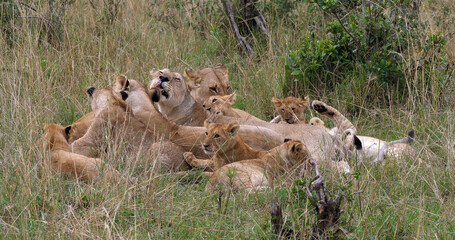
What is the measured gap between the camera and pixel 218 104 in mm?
6754

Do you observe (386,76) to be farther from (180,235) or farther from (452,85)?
(180,235)

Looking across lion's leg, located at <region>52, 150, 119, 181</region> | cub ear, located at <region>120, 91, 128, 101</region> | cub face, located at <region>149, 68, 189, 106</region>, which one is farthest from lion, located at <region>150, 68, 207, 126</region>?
lion's leg, located at <region>52, 150, 119, 181</region>

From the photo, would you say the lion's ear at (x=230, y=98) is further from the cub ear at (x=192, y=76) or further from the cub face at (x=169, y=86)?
the cub ear at (x=192, y=76)

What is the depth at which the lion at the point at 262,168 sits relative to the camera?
462 cm

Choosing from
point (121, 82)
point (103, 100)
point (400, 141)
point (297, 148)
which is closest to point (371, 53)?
point (400, 141)

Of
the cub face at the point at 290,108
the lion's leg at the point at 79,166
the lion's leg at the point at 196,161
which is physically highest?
the lion's leg at the point at 79,166

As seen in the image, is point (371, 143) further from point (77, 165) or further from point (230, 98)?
point (77, 165)

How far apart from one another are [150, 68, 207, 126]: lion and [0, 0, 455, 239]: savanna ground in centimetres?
63

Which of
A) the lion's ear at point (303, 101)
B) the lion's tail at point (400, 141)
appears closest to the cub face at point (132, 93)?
the lion's ear at point (303, 101)

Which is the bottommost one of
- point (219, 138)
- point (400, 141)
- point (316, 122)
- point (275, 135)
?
point (316, 122)

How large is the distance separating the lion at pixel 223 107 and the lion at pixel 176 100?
104 mm

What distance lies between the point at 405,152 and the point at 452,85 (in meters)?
1.95

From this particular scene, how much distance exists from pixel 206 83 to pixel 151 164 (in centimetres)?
259

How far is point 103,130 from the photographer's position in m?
5.45
